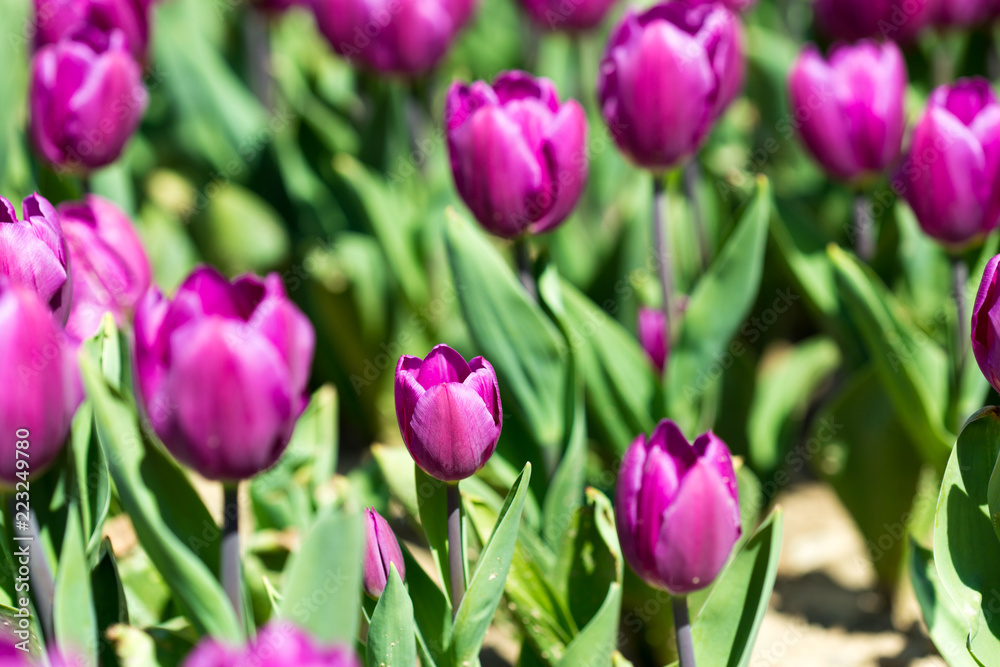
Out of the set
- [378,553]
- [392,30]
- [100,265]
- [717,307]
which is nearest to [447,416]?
[378,553]

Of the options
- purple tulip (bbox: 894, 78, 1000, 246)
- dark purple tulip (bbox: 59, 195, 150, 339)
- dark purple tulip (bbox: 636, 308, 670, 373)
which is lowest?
dark purple tulip (bbox: 636, 308, 670, 373)

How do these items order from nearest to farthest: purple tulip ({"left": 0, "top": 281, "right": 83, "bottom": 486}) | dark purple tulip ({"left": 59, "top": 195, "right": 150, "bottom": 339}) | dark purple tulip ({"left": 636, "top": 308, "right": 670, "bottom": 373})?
purple tulip ({"left": 0, "top": 281, "right": 83, "bottom": 486}), dark purple tulip ({"left": 59, "top": 195, "right": 150, "bottom": 339}), dark purple tulip ({"left": 636, "top": 308, "right": 670, "bottom": 373})

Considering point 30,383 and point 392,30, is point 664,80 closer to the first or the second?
point 392,30

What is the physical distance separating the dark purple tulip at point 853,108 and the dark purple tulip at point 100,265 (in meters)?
1.00

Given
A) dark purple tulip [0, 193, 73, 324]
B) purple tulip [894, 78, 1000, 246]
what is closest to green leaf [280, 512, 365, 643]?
dark purple tulip [0, 193, 73, 324]

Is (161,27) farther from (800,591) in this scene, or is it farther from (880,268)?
(800,591)

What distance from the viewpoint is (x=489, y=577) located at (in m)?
1.07

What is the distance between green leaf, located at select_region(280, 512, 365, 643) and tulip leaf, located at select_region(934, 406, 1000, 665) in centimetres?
66

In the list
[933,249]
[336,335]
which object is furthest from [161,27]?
[933,249]

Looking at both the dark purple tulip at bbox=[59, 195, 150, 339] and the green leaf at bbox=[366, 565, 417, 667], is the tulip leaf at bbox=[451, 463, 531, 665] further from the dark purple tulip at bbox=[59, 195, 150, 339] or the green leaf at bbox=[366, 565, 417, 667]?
the dark purple tulip at bbox=[59, 195, 150, 339]

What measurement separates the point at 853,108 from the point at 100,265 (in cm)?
109

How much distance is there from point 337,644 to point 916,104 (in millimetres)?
1750

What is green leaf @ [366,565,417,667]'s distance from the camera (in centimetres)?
100

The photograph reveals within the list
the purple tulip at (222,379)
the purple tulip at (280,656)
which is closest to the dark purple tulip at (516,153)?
the purple tulip at (222,379)
